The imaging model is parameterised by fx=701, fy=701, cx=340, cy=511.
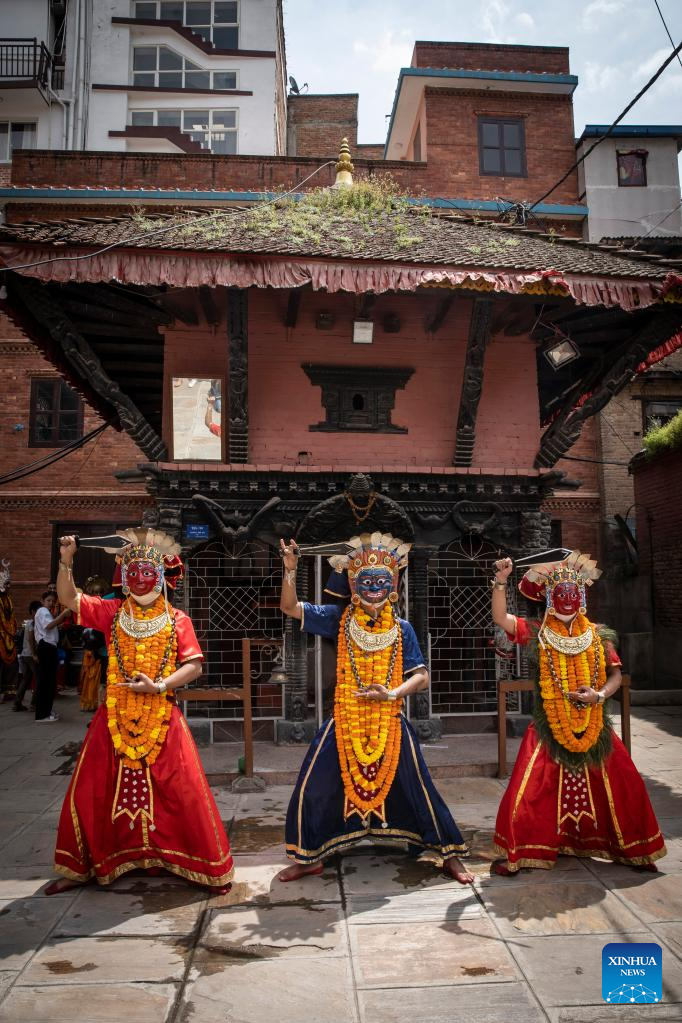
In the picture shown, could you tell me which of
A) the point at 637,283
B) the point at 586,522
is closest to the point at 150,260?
the point at 637,283

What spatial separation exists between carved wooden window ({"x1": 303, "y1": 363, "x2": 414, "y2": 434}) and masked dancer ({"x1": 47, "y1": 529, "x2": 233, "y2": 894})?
4746 mm

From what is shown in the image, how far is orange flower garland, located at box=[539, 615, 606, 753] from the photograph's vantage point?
15.7 ft

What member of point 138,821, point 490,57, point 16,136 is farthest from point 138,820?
point 16,136

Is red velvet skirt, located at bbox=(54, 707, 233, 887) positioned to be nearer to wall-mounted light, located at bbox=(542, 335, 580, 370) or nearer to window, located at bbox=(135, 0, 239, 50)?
wall-mounted light, located at bbox=(542, 335, 580, 370)

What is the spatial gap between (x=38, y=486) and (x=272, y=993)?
1496cm

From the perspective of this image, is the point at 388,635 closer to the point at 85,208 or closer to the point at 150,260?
the point at 150,260

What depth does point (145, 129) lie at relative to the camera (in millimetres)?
20156

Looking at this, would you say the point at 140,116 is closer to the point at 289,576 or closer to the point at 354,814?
the point at 289,576

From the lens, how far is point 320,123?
83.3 ft

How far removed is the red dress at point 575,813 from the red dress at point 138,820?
6.33 feet

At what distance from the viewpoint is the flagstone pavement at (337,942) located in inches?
127

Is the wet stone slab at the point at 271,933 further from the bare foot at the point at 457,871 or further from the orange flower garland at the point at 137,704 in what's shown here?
the orange flower garland at the point at 137,704

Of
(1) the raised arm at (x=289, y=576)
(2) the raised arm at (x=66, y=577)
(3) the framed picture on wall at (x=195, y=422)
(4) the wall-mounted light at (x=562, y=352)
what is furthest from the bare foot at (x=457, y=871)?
(4) the wall-mounted light at (x=562, y=352)

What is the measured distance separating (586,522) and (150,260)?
1273 cm
